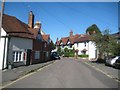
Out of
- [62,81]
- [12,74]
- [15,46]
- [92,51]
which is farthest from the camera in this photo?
[92,51]

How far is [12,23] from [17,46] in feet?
14.5

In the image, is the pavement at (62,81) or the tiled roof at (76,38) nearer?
the pavement at (62,81)

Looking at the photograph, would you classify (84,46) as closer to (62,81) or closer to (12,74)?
(12,74)

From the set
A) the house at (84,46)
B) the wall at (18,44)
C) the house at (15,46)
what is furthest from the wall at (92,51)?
the wall at (18,44)

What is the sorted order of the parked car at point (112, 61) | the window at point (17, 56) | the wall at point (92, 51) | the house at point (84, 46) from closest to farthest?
the window at point (17, 56) → the parked car at point (112, 61) → the wall at point (92, 51) → the house at point (84, 46)

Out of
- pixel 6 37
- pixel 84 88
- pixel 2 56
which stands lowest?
pixel 84 88

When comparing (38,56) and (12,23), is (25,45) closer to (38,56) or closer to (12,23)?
(12,23)

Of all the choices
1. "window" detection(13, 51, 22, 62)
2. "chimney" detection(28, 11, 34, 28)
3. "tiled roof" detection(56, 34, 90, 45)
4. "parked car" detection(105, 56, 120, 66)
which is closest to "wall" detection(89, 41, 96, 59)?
"tiled roof" detection(56, 34, 90, 45)

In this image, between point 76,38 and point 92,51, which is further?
point 76,38

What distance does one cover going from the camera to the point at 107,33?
38.1 metres

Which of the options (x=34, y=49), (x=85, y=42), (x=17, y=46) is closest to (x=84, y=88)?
(x=17, y=46)

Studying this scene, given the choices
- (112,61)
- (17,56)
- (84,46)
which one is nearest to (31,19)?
(17,56)

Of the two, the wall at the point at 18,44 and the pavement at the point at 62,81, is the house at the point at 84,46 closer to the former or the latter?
the wall at the point at 18,44

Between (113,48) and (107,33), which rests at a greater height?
(107,33)
